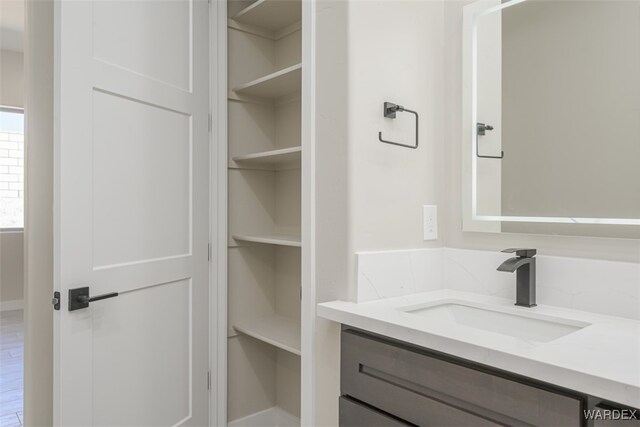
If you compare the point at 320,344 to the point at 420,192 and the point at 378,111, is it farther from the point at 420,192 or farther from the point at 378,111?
the point at 378,111

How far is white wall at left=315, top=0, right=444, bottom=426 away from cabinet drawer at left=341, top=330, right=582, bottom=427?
0.54 feet

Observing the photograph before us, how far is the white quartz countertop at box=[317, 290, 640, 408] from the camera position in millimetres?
730

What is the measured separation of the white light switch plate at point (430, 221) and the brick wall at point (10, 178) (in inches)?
196

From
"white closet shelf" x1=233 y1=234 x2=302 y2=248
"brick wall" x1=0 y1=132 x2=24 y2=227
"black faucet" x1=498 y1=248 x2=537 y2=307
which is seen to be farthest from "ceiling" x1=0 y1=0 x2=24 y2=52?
"black faucet" x1=498 y1=248 x2=537 y2=307

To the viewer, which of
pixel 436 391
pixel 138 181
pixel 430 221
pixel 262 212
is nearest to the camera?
pixel 436 391

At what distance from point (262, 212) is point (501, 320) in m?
1.34

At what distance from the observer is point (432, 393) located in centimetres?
100

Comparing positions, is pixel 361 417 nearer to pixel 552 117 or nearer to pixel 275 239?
pixel 275 239

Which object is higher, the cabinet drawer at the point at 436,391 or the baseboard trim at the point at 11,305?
the cabinet drawer at the point at 436,391

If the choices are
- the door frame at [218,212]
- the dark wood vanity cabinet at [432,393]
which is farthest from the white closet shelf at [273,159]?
the dark wood vanity cabinet at [432,393]

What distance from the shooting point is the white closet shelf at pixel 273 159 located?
185cm

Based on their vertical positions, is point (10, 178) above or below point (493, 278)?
above

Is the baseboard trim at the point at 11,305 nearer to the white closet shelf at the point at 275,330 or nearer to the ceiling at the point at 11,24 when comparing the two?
the ceiling at the point at 11,24

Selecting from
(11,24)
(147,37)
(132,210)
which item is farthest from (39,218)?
(11,24)
